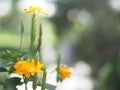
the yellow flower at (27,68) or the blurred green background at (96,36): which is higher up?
the yellow flower at (27,68)

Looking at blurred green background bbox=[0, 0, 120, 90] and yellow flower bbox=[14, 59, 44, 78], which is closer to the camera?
yellow flower bbox=[14, 59, 44, 78]

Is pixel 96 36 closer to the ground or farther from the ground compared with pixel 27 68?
closer to the ground

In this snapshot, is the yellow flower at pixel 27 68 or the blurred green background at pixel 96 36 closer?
the yellow flower at pixel 27 68

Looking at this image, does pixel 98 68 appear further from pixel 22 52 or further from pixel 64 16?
pixel 22 52

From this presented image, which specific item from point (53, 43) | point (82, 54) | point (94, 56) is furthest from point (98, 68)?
point (53, 43)

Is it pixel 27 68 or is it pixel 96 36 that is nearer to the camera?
pixel 27 68

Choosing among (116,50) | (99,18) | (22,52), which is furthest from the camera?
(99,18)

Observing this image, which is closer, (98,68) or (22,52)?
(22,52)

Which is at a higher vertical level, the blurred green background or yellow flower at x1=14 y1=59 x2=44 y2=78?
yellow flower at x1=14 y1=59 x2=44 y2=78
